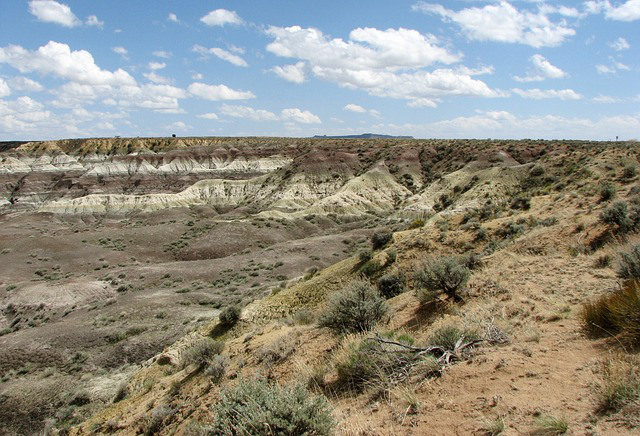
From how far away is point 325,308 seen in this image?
35.5ft

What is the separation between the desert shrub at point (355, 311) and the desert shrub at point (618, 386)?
5.00 m

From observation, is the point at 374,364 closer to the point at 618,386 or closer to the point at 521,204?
the point at 618,386

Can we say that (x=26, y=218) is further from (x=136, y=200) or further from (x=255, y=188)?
(x=255, y=188)

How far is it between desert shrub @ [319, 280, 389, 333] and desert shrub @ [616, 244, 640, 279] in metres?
4.91

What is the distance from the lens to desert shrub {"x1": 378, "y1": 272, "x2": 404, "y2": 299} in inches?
558

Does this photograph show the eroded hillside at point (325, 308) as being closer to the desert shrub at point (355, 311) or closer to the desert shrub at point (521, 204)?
the desert shrub at point (521, 204)

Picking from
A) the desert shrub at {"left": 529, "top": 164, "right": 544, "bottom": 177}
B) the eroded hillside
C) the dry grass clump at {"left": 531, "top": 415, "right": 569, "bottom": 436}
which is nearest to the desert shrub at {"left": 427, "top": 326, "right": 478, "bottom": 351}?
the eroded hillside

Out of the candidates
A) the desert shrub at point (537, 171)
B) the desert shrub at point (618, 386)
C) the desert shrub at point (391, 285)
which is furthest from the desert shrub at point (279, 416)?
the desert shrub at point (537, 171)

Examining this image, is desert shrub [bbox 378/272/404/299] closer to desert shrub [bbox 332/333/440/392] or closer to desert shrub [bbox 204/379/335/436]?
desert shrub [bbox 332/333/440/392]

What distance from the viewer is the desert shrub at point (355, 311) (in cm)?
934

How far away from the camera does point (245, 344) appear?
12055 millimetres

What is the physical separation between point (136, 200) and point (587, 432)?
9746cm

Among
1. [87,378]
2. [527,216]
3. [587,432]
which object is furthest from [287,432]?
[87,378]

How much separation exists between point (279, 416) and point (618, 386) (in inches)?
154
